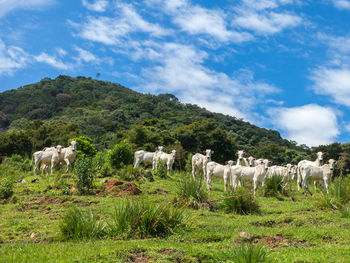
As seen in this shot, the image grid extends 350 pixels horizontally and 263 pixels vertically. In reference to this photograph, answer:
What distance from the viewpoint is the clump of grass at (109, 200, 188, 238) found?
378 inches

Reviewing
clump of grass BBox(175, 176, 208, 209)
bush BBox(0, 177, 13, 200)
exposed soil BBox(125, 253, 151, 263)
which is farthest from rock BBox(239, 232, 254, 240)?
bush BBox(0, 177, 13, 200)

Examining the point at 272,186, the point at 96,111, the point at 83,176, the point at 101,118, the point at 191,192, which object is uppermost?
the point at 96,111

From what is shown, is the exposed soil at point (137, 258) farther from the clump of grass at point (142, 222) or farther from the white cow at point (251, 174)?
the white cow at point (251, 174)

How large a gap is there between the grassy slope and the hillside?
52.2 metres

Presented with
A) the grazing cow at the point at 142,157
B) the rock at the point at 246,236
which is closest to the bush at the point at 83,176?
the rock at the point at 246,236

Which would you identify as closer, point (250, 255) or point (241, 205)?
point (250, 255)

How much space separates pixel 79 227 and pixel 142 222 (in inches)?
66.0

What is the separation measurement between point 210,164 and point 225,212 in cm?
752

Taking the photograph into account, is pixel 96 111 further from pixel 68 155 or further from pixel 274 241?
pixel 274 241

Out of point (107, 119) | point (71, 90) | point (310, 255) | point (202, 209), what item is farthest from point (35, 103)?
point (310, 255)

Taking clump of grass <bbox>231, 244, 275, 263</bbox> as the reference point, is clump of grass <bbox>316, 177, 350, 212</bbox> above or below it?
above

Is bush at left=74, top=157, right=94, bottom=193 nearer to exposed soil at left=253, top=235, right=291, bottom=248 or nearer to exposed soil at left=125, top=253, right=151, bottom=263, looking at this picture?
exposed soil at left=125, top=253, right=151, bottom=263

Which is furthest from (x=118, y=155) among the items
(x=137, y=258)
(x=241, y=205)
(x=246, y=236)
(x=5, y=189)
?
(x=137, y=258)

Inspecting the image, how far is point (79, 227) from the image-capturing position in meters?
9.41
